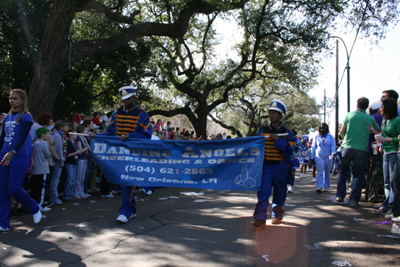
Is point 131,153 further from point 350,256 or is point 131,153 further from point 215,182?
point 350,256

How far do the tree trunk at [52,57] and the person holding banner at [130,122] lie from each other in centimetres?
616

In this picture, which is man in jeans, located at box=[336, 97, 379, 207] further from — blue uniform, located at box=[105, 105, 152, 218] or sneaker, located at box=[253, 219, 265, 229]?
blue uniform, located at box=[105, 105, 152, 218]

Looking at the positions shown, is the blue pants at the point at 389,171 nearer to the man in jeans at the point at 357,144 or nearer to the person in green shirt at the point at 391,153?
the person in green shirt at the point at 391,153

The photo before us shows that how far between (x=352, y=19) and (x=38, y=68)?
14.8 metres

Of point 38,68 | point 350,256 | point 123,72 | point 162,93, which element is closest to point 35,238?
point 350,256

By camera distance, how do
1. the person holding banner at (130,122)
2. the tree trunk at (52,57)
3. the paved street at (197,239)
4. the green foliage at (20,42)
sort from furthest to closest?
the green foliage at (20,42)
the tree trunk at (52,57)
the person holding banner at (130,122)
the paved street at (197,239)

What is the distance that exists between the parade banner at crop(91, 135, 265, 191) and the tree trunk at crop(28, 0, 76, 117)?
6078 millimetres

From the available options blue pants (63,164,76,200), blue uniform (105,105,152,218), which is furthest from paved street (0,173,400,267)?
blue pants (63,164,76,200)

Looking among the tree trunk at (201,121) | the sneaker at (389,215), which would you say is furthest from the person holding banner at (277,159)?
the tree trunk at (201,121)

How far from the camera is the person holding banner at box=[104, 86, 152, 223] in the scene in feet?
19.6

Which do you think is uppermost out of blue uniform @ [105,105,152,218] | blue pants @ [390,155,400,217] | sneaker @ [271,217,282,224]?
blue uniform @ [105,105,152,218]

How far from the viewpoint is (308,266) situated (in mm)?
3711

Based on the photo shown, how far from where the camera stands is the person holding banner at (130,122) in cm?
597

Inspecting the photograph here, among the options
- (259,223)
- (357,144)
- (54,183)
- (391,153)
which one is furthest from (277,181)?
(54,183)
